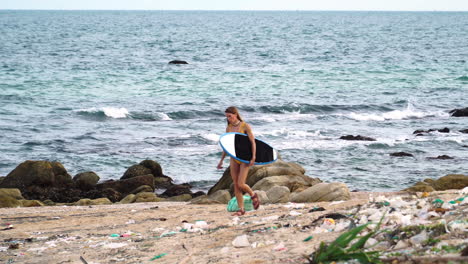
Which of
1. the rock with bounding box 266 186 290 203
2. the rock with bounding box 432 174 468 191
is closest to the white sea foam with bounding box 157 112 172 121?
the rock with bounding box 432 174 468 191

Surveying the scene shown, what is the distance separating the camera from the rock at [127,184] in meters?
17.5

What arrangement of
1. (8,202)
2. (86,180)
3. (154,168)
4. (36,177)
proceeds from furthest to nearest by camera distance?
(154,168) → (86,180) → (36,177) → (8,202)

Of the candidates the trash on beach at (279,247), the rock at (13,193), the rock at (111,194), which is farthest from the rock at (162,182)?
the trash on beach at (279,247)

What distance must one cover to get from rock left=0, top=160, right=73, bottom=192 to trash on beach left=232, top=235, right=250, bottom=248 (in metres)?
Result: 11.2

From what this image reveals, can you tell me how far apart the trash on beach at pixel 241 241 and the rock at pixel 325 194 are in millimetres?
4802

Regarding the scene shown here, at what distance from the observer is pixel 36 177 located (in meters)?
17.3

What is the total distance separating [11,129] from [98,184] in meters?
10.1

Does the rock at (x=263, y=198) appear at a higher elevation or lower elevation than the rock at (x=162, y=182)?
higher

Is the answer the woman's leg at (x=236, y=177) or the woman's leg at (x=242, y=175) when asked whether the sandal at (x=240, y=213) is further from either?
the woman's leg at (x=242, y=175)

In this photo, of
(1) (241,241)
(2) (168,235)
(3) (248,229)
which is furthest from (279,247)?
(2) (168,235)

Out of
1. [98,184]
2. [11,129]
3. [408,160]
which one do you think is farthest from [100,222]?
[11,129]

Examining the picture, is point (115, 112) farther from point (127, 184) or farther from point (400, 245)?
point (400, 245)

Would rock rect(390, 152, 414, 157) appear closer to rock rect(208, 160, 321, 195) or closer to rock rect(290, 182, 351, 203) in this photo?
rock rect(208, 160, 321, 195)

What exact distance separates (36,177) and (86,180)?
1.40m
